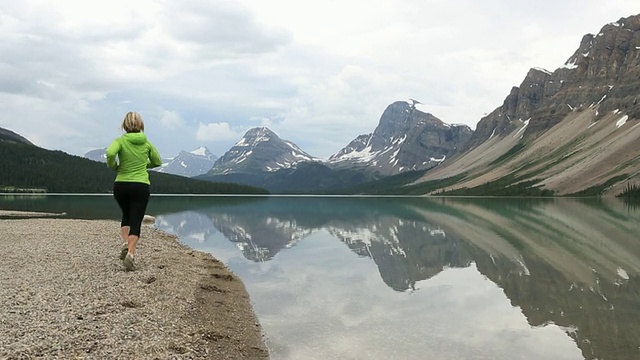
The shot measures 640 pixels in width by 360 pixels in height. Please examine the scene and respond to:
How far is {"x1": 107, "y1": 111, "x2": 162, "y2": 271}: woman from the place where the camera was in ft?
54.7

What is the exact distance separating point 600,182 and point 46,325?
205m

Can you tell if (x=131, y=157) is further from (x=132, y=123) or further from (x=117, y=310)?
(x=117, y=310)

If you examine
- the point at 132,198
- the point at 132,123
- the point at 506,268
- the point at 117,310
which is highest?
the point at 132,123

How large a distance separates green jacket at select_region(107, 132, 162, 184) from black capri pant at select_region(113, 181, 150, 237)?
203 mm

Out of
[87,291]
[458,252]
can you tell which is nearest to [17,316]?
[87,291]

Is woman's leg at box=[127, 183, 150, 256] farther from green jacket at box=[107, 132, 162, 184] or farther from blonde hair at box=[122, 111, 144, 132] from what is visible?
blonde hair at box=[122, 111, 144, 132]

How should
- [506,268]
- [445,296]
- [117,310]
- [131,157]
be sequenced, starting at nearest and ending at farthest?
[117,310] → [131,157] → [445,296] → [506,268]

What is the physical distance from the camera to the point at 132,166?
16812mm

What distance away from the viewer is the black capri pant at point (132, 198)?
16844 millimetres

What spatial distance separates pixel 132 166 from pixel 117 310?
5040 millimetres

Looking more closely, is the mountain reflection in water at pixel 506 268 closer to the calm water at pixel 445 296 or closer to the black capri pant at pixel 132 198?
the calm water at pixel 445 296

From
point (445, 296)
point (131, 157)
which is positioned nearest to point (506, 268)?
point (445, 296)

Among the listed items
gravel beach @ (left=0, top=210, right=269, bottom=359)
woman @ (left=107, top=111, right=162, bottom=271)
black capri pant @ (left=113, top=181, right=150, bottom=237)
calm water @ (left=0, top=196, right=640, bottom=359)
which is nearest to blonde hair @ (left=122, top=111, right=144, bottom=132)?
woman @ (left=107, top=111, right=162, bottom=271)

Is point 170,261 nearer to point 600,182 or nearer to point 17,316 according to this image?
point 17,316
